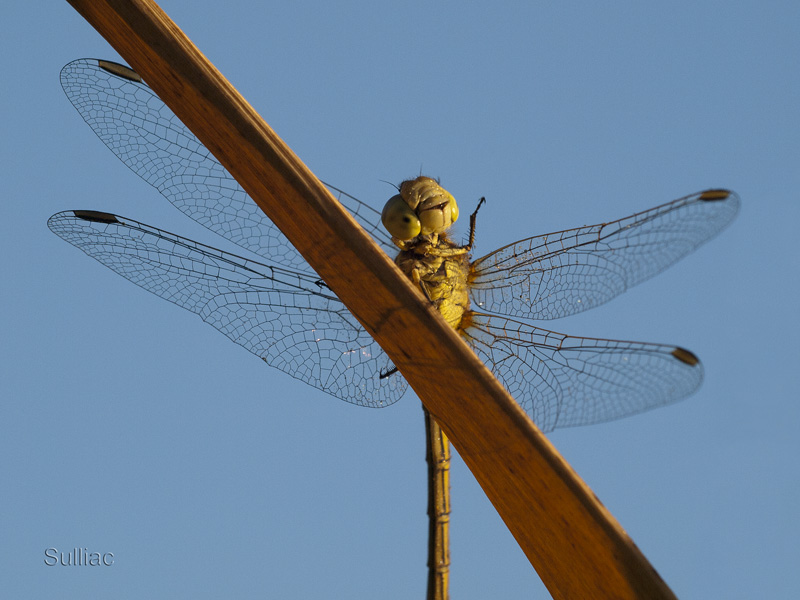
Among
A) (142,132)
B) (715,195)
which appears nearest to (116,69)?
(142,132)

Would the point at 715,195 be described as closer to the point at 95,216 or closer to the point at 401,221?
the point at 401,221

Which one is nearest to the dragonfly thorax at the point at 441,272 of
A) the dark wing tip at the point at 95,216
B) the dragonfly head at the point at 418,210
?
the dragonfly head at the point at 418,210

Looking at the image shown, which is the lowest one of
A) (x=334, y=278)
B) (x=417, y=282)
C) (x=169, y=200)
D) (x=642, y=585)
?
(x=642, y=585)

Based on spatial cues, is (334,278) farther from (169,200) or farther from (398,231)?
(169,200)

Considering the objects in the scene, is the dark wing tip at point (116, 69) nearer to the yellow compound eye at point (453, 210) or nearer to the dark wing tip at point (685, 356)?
the yellow compound eye at point (453, 210)

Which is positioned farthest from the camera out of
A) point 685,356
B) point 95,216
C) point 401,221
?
point 95,216

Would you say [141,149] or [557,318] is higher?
[141,149]

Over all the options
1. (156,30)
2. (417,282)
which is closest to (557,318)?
(417,282)

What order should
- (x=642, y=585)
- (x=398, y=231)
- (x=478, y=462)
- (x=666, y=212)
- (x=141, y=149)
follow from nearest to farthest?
1. (x=642, y=585)
2. (x=478, y=462)
3. (x=666, y=212)
4. (x=398, y=231)
5. (x=141, y=149)
